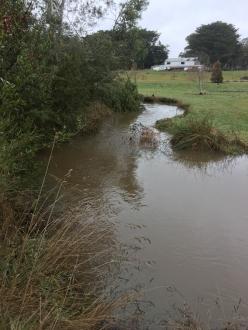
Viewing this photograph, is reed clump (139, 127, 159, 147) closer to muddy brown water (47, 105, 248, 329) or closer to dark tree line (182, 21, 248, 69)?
muddy brown water (47, 105, 248, 329)

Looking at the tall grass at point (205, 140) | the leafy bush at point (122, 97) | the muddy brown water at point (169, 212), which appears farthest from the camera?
the leafy bush at point (122, 97)

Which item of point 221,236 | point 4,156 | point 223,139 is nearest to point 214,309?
point 221,236

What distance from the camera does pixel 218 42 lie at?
87.4 metres

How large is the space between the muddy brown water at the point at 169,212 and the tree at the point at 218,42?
249 feet

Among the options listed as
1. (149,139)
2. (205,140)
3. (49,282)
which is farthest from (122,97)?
(49,282)

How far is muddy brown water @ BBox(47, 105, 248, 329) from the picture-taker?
6141 millimetres

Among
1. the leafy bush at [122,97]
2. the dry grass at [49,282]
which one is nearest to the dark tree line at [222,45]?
the leafy bush at [122,97]

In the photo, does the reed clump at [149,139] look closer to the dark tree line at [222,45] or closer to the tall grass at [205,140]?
the tall grass at [205,140]

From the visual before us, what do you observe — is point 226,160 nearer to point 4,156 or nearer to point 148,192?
point 148,192

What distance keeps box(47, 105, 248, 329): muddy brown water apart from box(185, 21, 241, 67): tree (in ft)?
249

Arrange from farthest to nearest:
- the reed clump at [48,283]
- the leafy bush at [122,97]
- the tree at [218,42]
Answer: the tree at [218,42]
the leafy bush at [122,97]
the reed clump at [48,283]

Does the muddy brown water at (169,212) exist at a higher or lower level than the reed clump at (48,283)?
lower

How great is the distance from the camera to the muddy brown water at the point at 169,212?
20.1ft

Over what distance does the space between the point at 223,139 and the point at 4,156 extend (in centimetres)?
961
